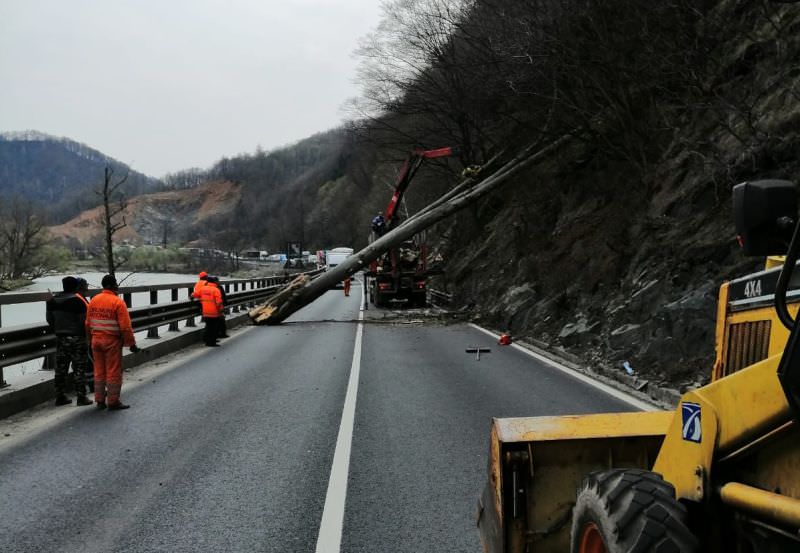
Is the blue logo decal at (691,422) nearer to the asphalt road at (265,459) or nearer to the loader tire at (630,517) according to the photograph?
Answer: the loader tire at (630,517)

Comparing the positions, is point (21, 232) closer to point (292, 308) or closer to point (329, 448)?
point (292, 308)

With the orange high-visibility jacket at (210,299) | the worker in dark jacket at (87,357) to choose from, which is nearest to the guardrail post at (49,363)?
the worker in dark jacket at (87,357)

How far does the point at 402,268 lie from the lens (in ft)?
87.6

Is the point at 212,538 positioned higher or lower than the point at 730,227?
lower

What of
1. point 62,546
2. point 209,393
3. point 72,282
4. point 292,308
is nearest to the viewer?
point 62,546

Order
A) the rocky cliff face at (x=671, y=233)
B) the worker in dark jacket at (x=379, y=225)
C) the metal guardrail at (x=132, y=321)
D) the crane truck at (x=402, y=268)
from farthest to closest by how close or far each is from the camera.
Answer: the crane truck at (x=402, y=268), the worker in dark jacket at (x=379, y=225), the rocky cliff face at (x=671, y=233), the metal guardrail at (x=132, y=321)

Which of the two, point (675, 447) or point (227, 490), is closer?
point (675, 447)

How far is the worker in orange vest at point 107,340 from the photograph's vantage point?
7715mm

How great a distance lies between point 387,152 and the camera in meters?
35.7

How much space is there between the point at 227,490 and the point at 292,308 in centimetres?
1620

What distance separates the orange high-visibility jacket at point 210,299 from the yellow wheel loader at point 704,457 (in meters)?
12.3

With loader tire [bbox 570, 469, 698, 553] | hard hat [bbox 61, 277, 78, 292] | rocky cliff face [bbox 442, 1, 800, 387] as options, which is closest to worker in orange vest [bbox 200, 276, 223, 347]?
hard hat [bbox 61, 277, 78, 292]

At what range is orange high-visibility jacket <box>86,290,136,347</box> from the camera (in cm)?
775

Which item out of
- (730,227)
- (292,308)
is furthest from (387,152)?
(730,227)
